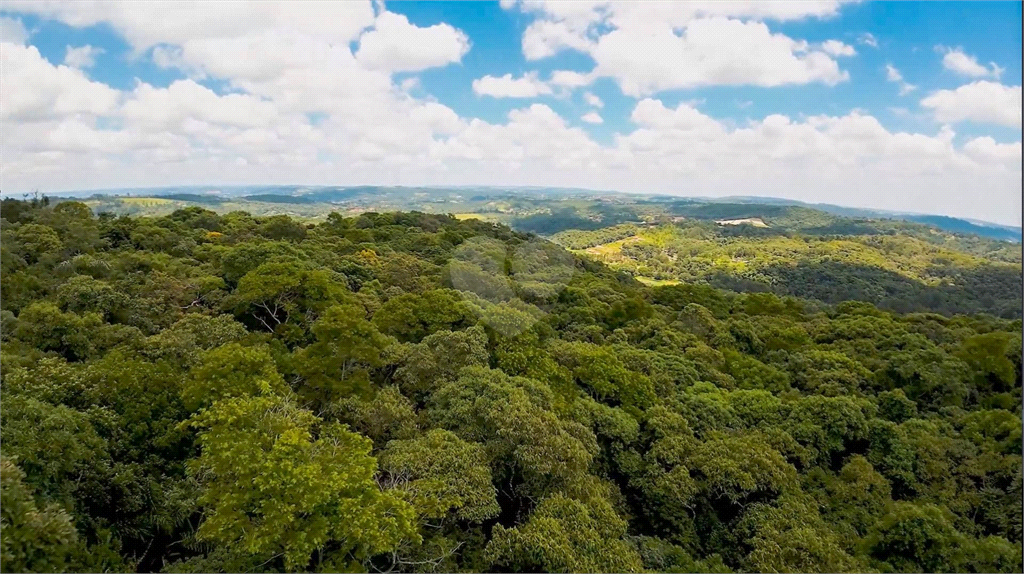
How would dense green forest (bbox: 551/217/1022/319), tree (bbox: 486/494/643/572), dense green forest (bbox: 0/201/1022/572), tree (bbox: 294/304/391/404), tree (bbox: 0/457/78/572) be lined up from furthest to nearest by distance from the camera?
dense green forest (bbox: 551/217/1022/319), tree (bbox: 294/304/391/404), tree (bbox: 486/494/643/572), dense green forest (bbox: 0/201/1022/572), tree (bbox: 0/457/78/572)

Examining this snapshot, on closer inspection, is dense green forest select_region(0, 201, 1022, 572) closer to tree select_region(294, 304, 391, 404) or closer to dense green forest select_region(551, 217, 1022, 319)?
tree select_region(294, 304, 391, 404)

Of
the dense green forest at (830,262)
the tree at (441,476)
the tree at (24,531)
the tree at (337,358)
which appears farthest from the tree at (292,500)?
the dense green forest at (830,262)

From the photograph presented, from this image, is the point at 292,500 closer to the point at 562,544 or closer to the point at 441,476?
the point at 441,476

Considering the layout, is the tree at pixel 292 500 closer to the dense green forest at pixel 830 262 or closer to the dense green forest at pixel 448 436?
the dense green forest at pixel 448 436

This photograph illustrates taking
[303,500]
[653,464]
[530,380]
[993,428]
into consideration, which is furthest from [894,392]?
[303,500]

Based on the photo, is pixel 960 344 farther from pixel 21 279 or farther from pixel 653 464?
pixel 21 279

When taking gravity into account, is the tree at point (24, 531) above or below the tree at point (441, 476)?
above

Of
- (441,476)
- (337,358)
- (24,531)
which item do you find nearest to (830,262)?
(337,358)

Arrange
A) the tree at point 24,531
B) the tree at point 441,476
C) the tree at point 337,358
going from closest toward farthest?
the tree at point 24,531, the tree at point 441,476, the tree at point 337,358

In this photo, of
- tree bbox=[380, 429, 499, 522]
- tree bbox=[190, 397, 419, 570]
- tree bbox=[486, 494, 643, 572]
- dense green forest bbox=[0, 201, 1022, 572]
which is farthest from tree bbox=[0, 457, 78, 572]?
tree bbox=[486, 494, 643, 572]
